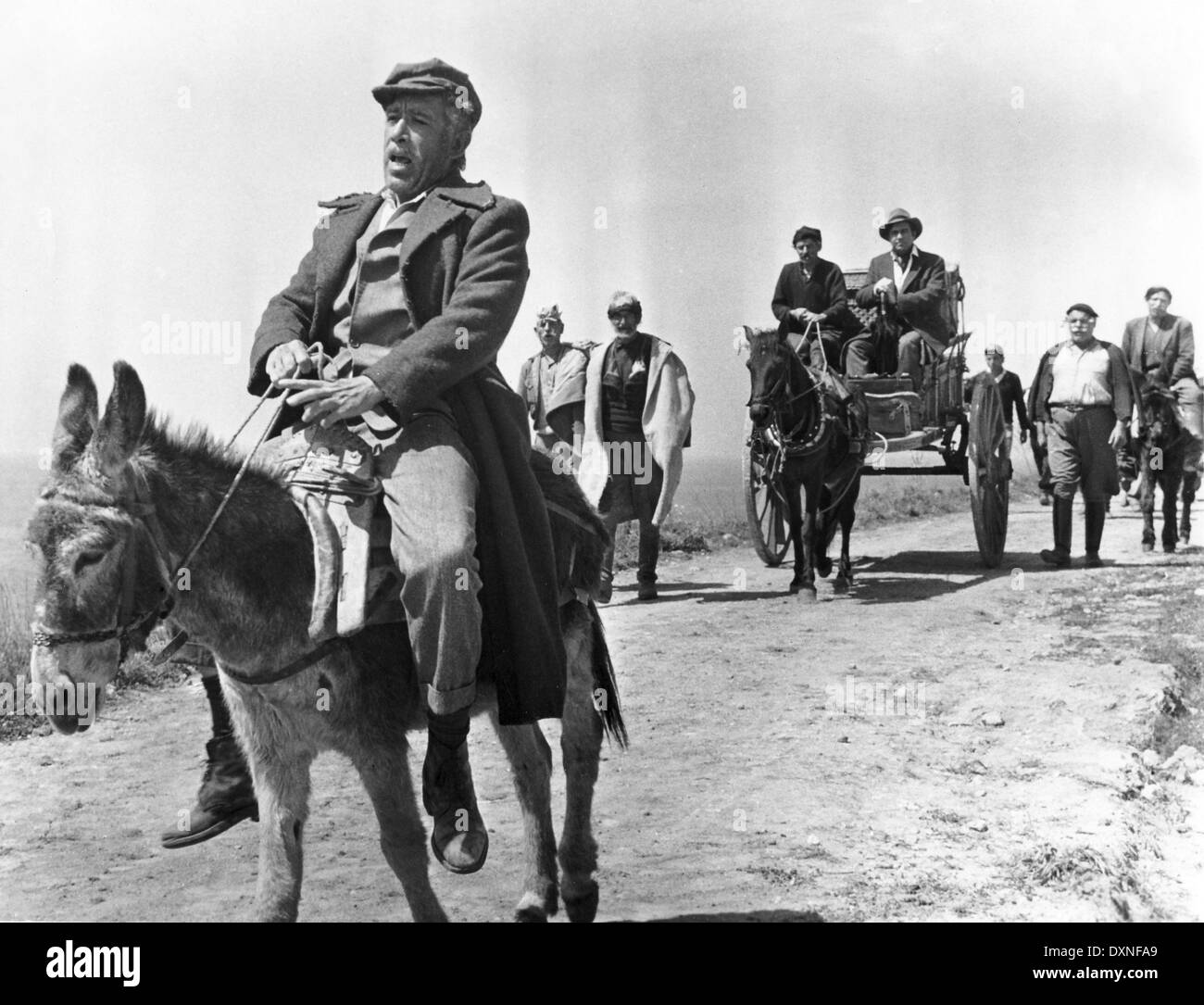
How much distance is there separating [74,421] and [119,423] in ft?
0.44

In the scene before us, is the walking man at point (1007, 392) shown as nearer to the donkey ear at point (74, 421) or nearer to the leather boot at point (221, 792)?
the leather boot at point (221, 792)

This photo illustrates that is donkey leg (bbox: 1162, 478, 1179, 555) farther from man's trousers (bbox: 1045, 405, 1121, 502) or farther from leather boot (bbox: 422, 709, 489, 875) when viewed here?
leather boot (bbox: 422, 709, 489, 875)

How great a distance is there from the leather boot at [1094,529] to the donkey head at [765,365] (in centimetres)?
343

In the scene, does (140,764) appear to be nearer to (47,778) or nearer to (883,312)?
(47,778)

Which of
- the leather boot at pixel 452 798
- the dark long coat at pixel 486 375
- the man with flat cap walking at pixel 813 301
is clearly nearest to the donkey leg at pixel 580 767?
the dark long coat at pixel 486 375

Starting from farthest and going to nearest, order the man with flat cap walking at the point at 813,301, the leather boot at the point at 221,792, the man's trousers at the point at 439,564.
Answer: the man with flat cap walking at the point at 813,301 → the leather boot at the point at 221,792 → the man's trousers at the point at 439,564

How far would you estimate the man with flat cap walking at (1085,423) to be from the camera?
12609 millimetres

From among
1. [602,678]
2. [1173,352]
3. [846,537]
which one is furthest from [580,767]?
[1173,352]

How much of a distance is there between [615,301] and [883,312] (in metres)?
3.05

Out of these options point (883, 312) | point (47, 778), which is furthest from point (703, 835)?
point (883, 312)

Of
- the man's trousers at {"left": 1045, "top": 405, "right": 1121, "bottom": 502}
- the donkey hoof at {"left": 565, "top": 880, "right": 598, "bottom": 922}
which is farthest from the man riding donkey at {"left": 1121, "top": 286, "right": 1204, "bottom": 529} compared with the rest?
the donkey hoof at {"left": 565, "top": 880, "right": 598, "bottom": 922}

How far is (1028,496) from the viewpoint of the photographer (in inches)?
972

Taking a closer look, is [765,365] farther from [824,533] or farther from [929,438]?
[929,438]
